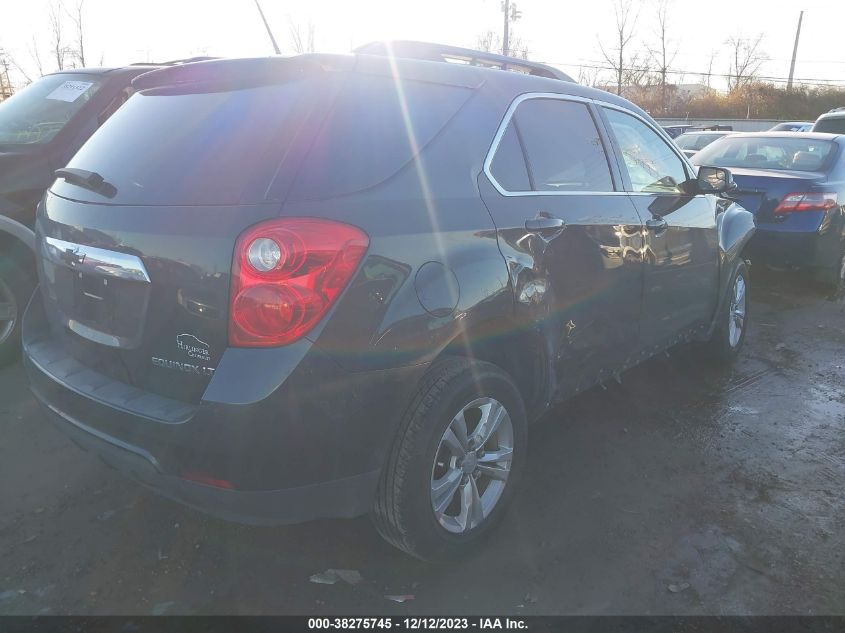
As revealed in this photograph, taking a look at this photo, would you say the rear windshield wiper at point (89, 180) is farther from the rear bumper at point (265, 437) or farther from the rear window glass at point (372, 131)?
the rear window glass at point (372, 131)

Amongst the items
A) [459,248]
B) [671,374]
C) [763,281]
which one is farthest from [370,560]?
[763,281]

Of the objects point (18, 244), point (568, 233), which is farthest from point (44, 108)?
point (568, 233)

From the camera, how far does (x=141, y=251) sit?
2.15m

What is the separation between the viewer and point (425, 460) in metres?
2.31

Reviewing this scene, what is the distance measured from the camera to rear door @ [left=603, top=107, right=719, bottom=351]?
11.8 feet

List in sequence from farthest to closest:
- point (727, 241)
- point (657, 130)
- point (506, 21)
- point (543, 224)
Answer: point (506, 21) < point (727, 241) < point (657, 130) < point (543, 224)

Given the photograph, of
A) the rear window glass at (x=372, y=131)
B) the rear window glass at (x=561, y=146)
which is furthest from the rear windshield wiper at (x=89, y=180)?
the rear window glass at (x=561, y=146)

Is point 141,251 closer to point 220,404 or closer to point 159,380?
point 159,380

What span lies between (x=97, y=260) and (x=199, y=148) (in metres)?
0.53

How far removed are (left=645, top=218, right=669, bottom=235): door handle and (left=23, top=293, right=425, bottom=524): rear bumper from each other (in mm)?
1887

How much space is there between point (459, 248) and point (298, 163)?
66 cm

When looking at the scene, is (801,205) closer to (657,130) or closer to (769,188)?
(769,188)

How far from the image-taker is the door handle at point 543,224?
107 inches

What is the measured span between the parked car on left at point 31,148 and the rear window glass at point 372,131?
204cm
